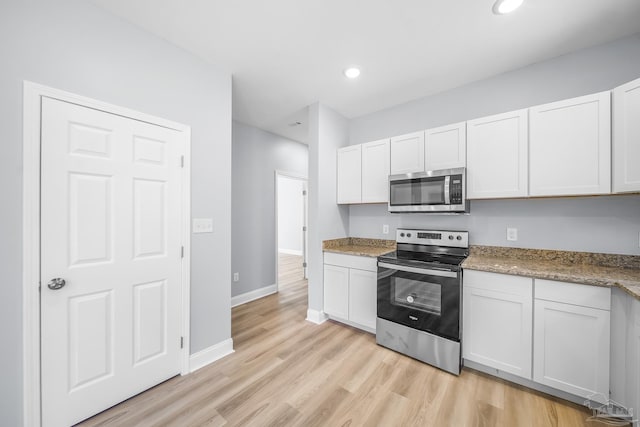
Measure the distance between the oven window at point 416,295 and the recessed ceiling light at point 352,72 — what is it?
2093mm

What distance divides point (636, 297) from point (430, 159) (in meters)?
1.74

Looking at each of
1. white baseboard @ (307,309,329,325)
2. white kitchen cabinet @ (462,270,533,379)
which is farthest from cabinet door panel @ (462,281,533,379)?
white baseboard @ (307,309,329,325)

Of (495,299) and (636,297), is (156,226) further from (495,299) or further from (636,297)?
(636,297)

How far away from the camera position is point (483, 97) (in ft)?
8.47

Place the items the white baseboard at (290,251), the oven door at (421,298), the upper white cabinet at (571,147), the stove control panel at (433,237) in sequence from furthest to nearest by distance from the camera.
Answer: the white baseboard at (290,251) < the stove control panel at (433,237) < the oven door at (421,298) < the upper white cabinet at (571,147)

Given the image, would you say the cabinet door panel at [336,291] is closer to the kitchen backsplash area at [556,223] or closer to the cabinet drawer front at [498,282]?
the kitchen backsplash area at [556,223]

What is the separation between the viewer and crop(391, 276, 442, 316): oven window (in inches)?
85.3

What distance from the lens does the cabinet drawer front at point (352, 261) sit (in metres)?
2.70

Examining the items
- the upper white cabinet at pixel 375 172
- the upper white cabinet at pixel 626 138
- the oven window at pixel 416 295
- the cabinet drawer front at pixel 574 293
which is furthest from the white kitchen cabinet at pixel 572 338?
the upper white cabinet at pixel 375 172

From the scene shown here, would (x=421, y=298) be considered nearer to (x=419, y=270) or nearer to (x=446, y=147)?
(x=419, y=270)

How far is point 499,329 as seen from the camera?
1938 mm

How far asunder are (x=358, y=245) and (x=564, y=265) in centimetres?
208

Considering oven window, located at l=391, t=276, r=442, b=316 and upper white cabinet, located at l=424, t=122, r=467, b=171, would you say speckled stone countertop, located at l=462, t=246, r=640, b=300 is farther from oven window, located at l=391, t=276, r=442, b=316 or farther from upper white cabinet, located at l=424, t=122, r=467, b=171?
upper white cabinet, located at l=424, t=122, r=467, b=171

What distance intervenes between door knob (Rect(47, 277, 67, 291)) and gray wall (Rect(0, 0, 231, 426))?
121 millimetres
